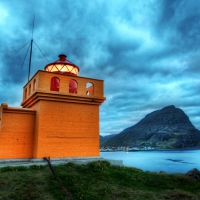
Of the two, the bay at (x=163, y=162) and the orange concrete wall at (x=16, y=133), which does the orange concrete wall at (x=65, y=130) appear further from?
the bay at (x=163, y=162)

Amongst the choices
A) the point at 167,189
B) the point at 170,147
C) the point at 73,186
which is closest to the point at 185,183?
the point at 167,189

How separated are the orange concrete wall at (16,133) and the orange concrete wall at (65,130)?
50cm

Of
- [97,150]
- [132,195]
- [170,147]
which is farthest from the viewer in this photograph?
[170,147]

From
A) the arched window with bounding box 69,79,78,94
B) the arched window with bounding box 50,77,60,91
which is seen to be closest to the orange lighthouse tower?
the arched window with bounding box 50,77,60,91

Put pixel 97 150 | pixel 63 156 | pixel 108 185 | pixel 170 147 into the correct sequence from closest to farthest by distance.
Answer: pixel 108 185 < pixel 63 156 < pixel 97 150 < pixel 170 147

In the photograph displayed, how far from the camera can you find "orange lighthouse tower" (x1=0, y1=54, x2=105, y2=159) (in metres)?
10.6

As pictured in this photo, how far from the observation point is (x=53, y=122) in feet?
35.6

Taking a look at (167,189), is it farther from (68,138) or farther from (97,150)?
(68,138)

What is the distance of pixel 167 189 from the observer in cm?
864

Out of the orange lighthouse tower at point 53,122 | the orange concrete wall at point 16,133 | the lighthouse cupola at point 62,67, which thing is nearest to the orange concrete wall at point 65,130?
the orange lighthouse tower at point 53,122

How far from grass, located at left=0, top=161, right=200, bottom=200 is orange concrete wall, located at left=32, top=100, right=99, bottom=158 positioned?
1338mm

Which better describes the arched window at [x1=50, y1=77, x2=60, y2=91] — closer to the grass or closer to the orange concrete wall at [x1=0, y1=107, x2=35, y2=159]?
the orange concrete wall at [x1=0, y1=107, x2=35, y2=159]

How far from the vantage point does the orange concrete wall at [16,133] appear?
10526 mm

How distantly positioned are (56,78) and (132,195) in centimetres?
747
